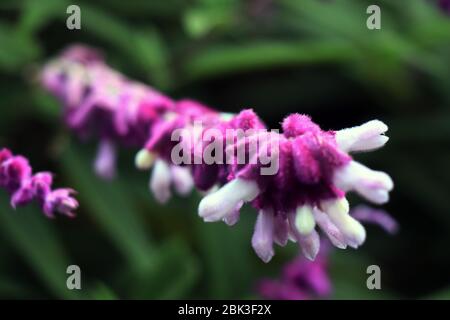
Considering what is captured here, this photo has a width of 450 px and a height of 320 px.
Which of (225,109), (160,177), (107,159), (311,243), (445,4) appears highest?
(225,109)

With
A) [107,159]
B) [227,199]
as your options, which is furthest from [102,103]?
[227,199]

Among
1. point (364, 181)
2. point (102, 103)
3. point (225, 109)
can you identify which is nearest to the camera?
point (364, 181)

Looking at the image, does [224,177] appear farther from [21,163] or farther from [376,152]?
[376,152]

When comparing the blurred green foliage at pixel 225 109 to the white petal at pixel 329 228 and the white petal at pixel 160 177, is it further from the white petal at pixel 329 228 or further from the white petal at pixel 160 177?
the white petal at pixel 329 228

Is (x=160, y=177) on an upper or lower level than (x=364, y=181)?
upper

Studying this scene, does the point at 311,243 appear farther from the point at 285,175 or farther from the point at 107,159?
the point at 107,159

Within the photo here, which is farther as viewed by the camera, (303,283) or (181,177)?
(303,283)
